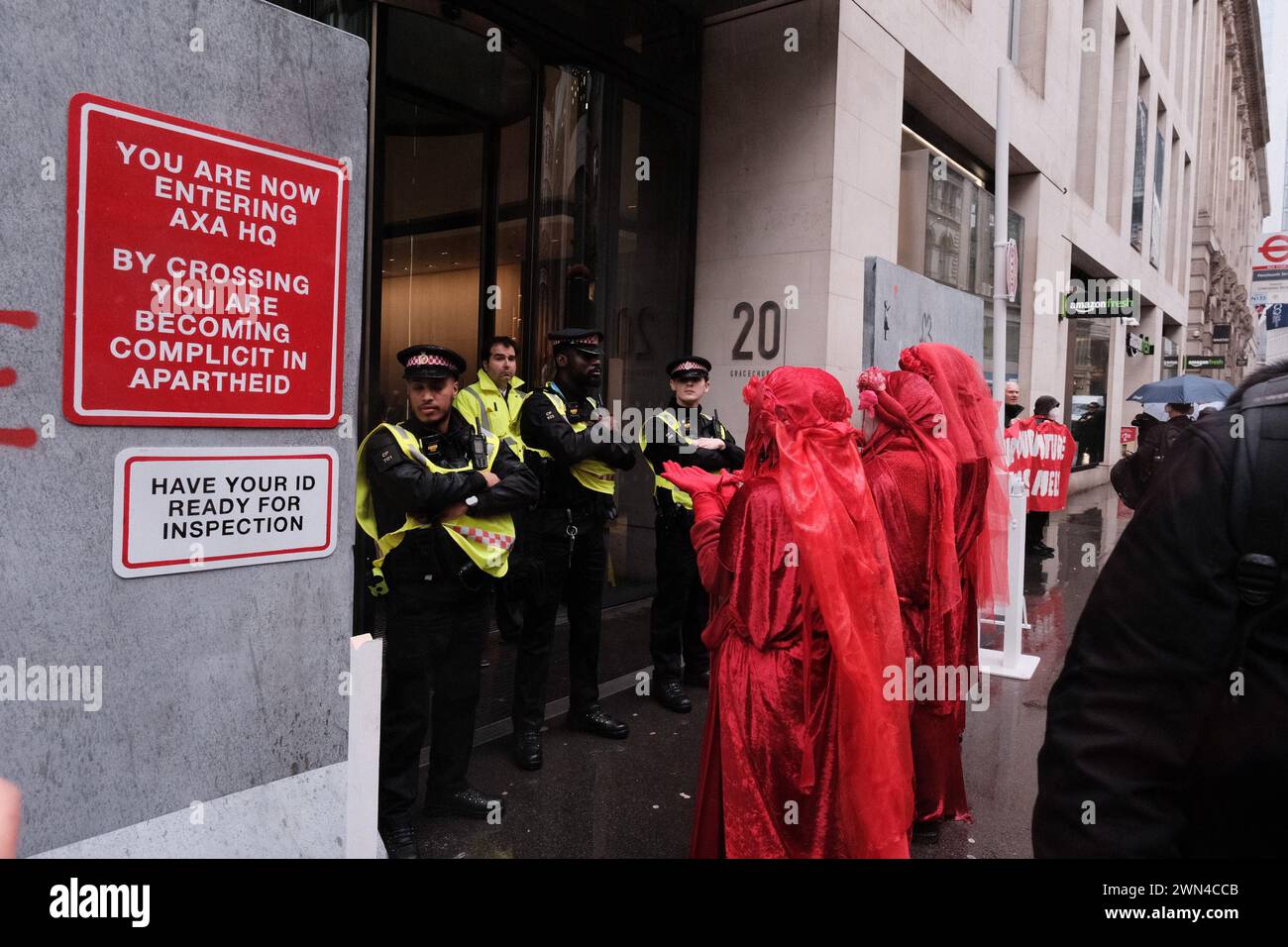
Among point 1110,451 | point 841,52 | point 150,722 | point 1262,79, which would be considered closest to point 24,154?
point 150,722

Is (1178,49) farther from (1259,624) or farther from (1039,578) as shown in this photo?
(1259,624)

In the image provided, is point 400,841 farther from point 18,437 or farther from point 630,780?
point 18,437

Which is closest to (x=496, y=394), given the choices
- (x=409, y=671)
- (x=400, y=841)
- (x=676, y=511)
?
(x=676, y=511)

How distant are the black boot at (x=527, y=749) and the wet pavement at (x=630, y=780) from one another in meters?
0.05

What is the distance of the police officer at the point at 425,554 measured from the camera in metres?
3.65

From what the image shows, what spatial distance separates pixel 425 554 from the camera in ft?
12.3

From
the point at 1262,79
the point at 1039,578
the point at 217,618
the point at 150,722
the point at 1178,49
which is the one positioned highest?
the point at 1262,79

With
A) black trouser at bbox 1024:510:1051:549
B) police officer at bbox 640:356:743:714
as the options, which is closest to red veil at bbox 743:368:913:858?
police officer at bbox 640:356:743:714

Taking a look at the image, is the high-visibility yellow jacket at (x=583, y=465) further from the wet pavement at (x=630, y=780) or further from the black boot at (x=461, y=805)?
the black boot at (x=461, y=805)

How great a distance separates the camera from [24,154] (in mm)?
2084

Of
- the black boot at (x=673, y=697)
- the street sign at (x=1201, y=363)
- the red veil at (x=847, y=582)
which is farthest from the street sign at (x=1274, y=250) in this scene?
the red veil at (x=847, y=582)

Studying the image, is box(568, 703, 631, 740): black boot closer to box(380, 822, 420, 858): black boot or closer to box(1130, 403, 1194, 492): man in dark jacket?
box(380, 822, 420, 858): black boot

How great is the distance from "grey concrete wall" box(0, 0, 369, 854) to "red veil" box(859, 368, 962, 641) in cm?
226
